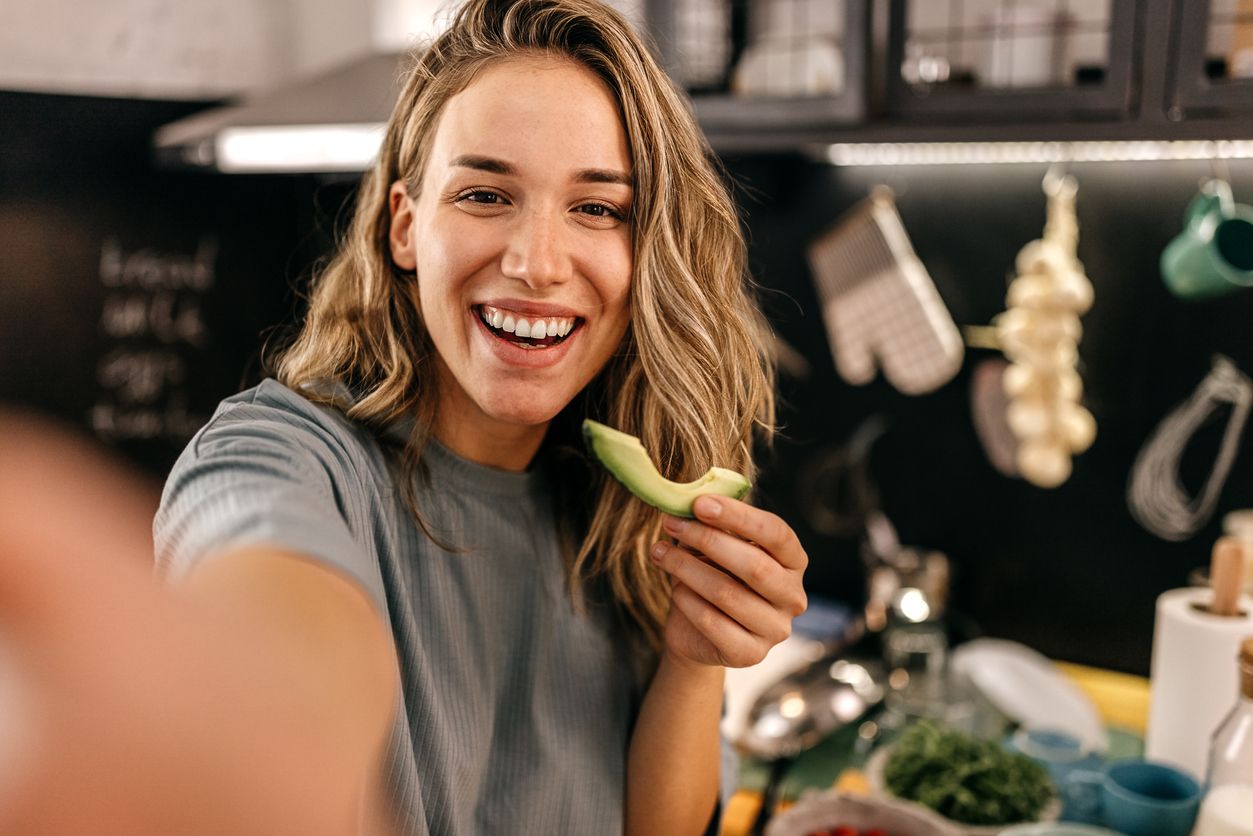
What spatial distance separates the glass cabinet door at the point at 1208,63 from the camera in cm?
130

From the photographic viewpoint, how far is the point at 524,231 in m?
0.90

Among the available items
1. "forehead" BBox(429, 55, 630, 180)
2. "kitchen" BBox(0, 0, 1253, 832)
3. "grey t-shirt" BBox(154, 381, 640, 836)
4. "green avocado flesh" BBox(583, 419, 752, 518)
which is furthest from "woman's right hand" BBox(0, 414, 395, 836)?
"kitchen" BBox(0, 0, 1253, 832)

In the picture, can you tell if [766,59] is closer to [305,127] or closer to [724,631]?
[305,127]

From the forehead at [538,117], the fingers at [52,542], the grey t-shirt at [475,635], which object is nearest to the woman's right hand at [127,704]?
the fingers at [52,542]

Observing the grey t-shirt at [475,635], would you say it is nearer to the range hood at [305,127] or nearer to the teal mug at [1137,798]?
the teal mug at [1137,798]

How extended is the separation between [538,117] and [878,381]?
4.57 ft

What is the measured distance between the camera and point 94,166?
2.11 m

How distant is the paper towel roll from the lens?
1383 mm

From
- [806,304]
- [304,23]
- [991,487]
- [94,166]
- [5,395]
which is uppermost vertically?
[304,23]

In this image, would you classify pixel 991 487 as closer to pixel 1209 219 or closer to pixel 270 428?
pixel 1209 219

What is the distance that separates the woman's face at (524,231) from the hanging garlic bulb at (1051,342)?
3.75 feet

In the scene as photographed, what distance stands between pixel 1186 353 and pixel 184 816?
75.1 inches

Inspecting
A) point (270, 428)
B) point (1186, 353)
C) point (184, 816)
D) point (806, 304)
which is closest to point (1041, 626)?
point (1186, 353)

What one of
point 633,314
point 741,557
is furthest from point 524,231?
point 741,557
